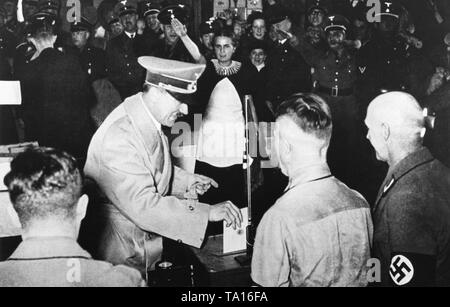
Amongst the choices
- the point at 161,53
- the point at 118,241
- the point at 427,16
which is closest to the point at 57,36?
the point at 161,53

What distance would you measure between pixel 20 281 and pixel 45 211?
0.60ft

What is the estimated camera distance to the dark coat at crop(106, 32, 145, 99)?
85.8 inches

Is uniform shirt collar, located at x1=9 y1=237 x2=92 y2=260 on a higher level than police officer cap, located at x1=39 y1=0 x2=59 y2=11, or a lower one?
lower

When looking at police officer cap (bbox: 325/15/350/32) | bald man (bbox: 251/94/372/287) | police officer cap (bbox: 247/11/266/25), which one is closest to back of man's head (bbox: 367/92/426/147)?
bald man (bbox: 251/94/372/287)

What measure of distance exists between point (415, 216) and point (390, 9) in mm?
1343

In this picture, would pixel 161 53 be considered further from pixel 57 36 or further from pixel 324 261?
pixel 324 261

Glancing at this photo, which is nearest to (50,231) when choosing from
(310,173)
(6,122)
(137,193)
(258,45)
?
(137,193)

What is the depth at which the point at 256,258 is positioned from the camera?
1.32m

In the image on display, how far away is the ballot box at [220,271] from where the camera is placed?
4.98 feet

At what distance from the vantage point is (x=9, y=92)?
202 cm

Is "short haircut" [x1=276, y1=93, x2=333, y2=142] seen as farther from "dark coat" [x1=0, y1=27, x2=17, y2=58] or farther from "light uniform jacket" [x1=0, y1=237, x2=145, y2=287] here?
"dark coat" [x1=0, y1=27, x2=17, y2=58]

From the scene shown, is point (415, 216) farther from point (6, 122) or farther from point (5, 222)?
point (6, 122)

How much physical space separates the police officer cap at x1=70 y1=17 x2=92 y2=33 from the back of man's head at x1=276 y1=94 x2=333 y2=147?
1307 mm

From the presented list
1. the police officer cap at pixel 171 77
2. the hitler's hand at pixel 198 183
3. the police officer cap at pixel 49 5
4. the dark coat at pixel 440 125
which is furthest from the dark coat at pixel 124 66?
the dark coat at pixel 440 125
